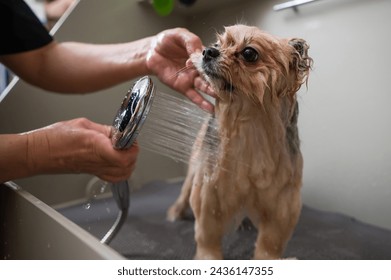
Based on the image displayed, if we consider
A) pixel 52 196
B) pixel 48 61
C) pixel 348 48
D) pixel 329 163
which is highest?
pixel 48 61

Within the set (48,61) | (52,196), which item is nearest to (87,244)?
(52,196)

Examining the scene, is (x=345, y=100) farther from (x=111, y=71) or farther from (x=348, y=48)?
(x=111, y=71)

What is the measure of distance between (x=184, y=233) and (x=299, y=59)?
0.52 m

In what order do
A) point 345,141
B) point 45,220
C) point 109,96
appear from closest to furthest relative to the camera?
1. point 45,220
2. point 345,141
3. point 109,96

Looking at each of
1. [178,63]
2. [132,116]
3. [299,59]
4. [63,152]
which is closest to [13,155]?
[63,152]

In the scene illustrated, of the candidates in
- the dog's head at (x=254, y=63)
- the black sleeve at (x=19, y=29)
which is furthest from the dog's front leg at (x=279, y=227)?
the black sleeve at (x=19, y=29)

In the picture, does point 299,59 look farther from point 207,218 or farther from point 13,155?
point 13,155

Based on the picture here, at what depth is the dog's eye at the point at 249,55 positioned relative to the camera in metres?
0.62

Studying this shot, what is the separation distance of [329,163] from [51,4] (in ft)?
2.24

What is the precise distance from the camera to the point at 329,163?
77cm

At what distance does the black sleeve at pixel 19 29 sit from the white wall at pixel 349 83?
12.4 inches

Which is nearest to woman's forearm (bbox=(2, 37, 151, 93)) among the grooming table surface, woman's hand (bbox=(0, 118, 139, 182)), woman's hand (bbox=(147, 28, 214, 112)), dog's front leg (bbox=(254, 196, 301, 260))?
woman's hand (bbox=(147, 28, 214, 112))

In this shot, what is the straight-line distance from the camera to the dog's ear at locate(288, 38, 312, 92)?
2.11 feet

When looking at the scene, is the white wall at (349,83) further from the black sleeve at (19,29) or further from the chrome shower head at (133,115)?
the black sleeve at (19,29)
